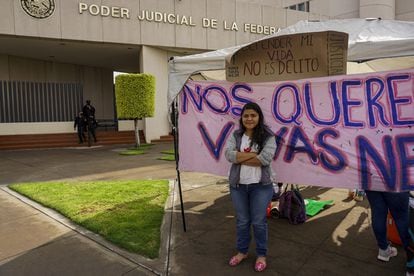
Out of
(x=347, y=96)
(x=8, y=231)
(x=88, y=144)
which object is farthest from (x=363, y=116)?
(x=88, y=144)

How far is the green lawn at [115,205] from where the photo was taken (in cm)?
425

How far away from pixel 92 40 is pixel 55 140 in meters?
5.28

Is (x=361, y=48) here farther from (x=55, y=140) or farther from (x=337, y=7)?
(x=337, y=7)

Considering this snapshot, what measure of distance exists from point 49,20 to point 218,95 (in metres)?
14.2

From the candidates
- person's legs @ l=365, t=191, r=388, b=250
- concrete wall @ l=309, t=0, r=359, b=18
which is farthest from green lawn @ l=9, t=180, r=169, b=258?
concrete wall @ l=309, t=0, r=359, b=18

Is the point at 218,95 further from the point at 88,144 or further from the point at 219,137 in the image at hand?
the point at 88,144

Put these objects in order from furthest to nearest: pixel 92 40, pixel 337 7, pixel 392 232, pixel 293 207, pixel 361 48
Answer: pixel 337 7 < pixel 92 40 < pixel 293 207 < pixel 392 232 < pixel 361 48

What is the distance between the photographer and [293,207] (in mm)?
4676

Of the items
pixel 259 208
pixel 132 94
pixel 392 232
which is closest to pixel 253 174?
pixel 259 208

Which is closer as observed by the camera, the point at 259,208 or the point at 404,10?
the point at 259,208

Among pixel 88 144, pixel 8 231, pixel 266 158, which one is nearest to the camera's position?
pixel 266 158

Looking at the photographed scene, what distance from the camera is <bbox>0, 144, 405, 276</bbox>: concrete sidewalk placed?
3455mm

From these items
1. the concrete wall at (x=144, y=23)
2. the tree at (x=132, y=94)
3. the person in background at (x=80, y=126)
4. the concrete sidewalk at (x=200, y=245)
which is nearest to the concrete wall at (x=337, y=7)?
the concrete wall at (x=144, y=23)

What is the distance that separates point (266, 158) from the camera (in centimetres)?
322
